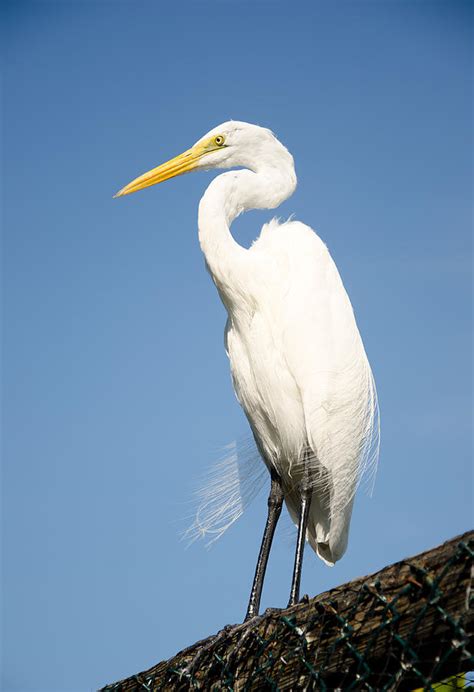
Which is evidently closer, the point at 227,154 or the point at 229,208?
the point at 229,208

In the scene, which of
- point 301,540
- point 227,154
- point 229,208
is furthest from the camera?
point 227,154

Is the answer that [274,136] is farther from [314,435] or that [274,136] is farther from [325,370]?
[314,435]

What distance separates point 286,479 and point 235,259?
1.18 m

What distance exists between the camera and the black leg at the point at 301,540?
11.5 ft

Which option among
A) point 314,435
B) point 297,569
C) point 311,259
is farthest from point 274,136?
point 297,569

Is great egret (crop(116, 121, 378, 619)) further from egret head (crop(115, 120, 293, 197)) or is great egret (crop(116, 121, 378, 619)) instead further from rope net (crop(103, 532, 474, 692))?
rope net (crop(103, 532, 474, 692))

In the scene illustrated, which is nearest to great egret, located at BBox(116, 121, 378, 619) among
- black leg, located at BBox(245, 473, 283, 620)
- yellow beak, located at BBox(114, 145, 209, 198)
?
black leg, located at BBox(245, 473, 283, 620)

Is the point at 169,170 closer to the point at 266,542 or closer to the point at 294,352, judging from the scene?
the point at 294,352

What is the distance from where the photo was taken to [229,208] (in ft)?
13.7

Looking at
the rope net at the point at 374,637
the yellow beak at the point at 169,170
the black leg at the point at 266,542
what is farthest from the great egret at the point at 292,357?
the rope net at the point at 374,637

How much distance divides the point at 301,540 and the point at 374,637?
77.4 inches

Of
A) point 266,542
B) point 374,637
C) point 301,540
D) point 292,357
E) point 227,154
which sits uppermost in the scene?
point 227,154

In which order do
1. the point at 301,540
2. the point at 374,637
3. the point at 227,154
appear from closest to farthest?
1. the point at 374,637
2. the point at 301,540
3. the point at 227,154

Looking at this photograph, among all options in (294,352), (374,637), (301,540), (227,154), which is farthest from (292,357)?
(374,637)
